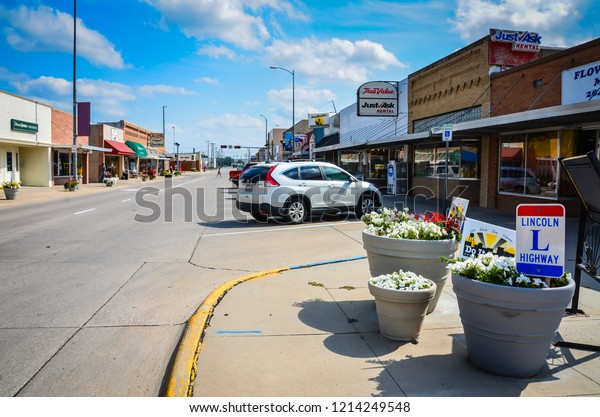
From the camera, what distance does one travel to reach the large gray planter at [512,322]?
3.69 m

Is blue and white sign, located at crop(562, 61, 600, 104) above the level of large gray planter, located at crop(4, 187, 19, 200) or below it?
above

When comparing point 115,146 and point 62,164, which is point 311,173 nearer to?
point 62,164

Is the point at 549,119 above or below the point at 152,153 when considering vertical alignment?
below

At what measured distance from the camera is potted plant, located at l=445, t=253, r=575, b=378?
370cm

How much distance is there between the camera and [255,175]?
46.8 ft

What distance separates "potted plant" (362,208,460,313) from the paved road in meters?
2.30

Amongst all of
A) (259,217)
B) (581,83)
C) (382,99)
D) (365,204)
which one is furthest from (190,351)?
(382,99)

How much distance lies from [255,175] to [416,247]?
9.54 metres

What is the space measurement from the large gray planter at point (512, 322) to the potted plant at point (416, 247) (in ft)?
3.72

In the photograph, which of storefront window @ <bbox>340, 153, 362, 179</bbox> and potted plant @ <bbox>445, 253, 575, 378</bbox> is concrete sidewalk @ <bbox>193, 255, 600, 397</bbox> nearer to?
potted plant @ <bbox>445, 253, 575, 378</bbox>

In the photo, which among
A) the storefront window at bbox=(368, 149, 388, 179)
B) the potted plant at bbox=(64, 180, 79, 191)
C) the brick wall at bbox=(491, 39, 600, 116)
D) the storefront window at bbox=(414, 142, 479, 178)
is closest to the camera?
the brick wall at bbox=(491, 39, 600, 116)

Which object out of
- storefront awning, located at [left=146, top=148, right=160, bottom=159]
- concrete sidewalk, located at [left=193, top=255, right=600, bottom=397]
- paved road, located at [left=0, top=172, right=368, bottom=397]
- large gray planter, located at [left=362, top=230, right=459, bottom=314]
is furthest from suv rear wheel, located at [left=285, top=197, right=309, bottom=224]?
storefront awning, located at [left=146, top=148, right=160, bottom=159]

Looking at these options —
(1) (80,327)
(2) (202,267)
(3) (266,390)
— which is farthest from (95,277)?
(3) (266,390)

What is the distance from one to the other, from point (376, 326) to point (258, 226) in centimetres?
916
